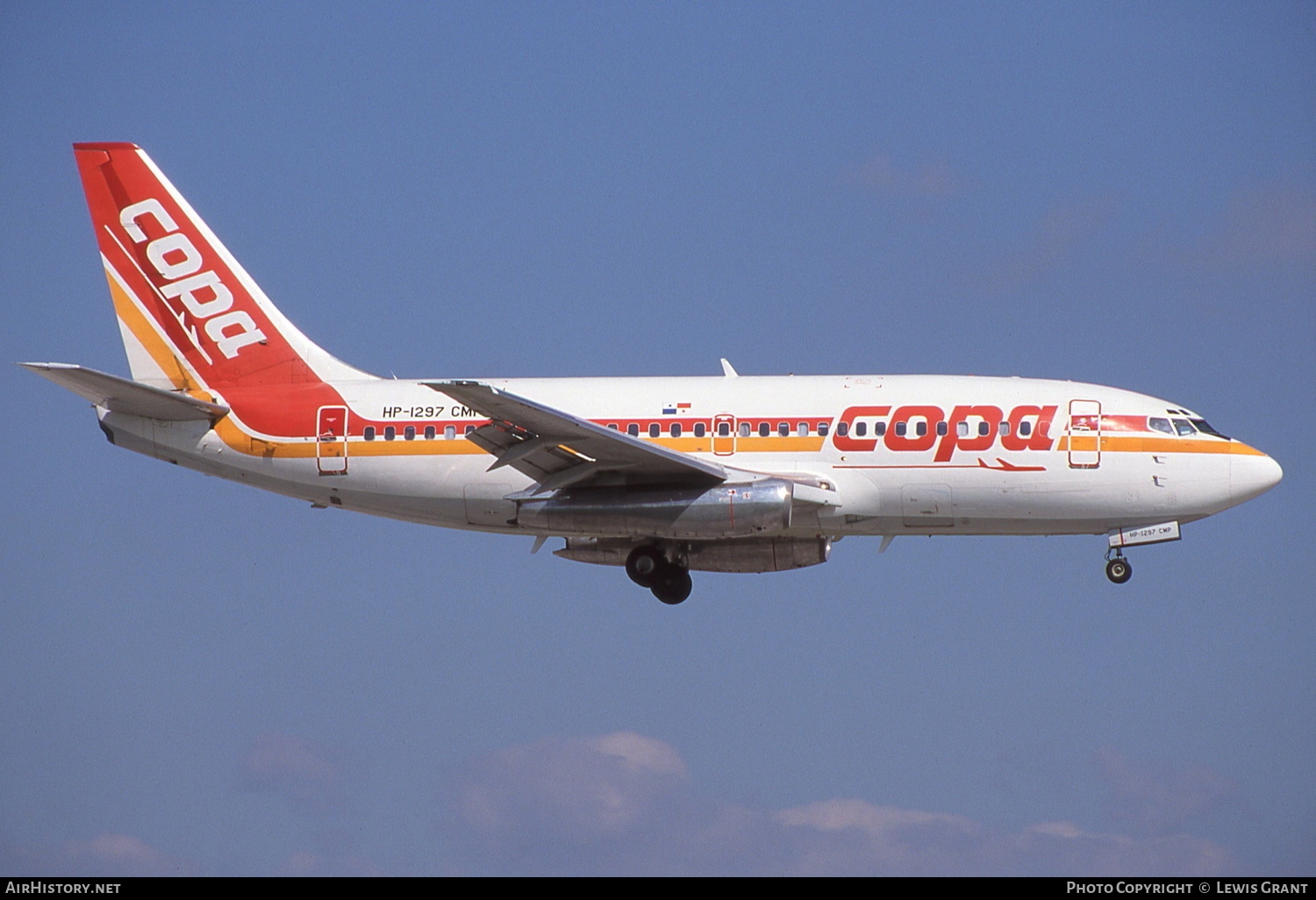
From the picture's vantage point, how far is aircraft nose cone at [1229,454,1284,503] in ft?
140

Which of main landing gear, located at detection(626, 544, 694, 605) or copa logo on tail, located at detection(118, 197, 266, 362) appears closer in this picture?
main landing gear, located at detection(626, 544, 694, 605)

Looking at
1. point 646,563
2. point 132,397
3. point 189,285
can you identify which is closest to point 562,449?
point 646,563

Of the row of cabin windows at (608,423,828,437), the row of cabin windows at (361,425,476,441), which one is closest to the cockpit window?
the row of cabin windows at (608,423,828,437)

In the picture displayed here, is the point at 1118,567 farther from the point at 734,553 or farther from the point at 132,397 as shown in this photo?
the point at 132,397

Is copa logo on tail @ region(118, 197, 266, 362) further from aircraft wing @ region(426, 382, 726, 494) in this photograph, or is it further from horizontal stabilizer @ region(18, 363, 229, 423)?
aircraft wing @ region(426, 382, 726, 494)

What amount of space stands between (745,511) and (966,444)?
5.55 metres

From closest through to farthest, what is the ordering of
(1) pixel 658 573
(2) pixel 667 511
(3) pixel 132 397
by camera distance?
(2) pixel 667 511 < (3) pixel 132 397 < (1) pixel 658 573

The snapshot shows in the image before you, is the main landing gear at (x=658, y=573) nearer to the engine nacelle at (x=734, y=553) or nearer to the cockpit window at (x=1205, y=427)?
the engine nacelle at (x=734, y=553)

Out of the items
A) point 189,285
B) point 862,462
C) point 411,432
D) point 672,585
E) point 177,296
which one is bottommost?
point 672,585

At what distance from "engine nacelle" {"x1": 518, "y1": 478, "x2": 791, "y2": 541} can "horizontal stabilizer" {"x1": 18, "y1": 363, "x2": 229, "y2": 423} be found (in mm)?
8694

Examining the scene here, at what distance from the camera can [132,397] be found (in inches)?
1762

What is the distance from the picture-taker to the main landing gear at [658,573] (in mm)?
46781

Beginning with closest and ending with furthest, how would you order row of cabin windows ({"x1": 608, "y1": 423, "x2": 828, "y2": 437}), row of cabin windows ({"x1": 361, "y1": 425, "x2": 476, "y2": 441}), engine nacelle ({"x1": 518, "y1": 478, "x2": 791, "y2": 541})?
1. engine nacelle ({"x1": 518, "y1": 478, "x2": 791, "y2": 541})
2. row of cabin windows ({"x1": 608, "y1": 423, "x2": 828, "y2": 437})
3. row of cabin windows ({"x1": 361, "y1": 425, "x2": 476, "y2": 441})

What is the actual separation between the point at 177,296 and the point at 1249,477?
1079 inches
